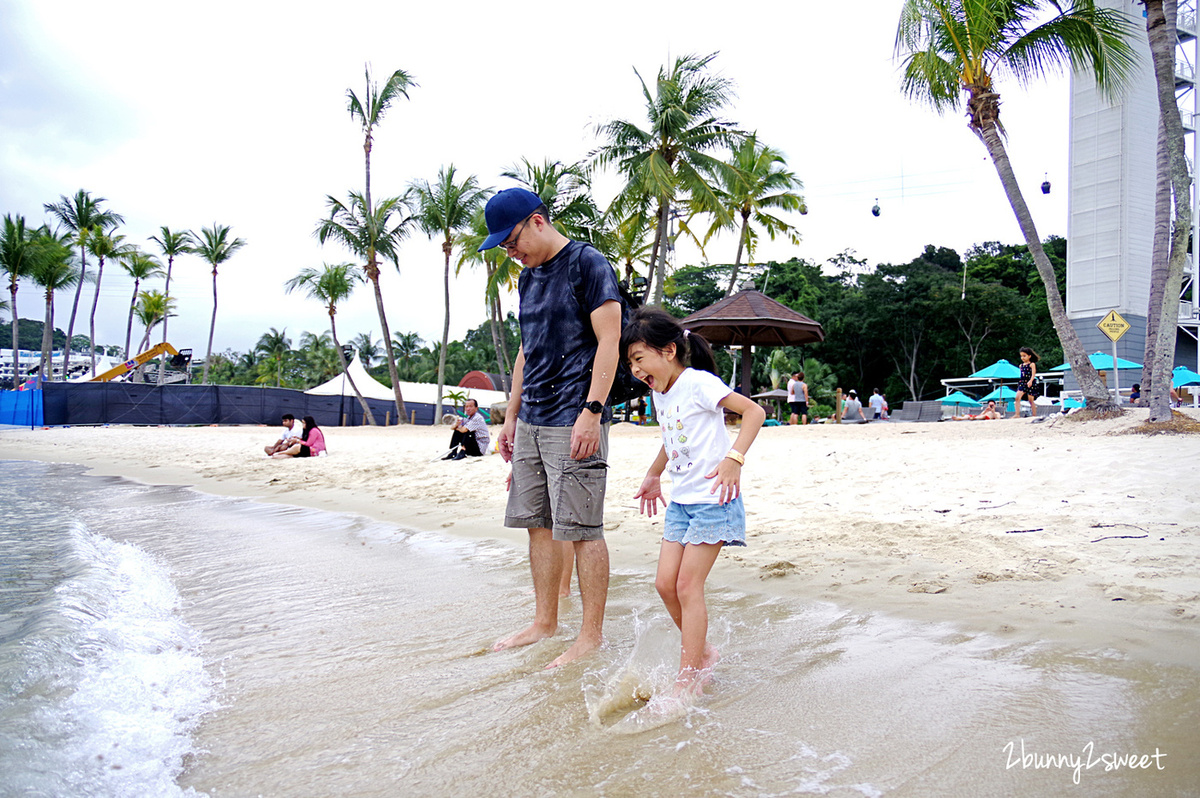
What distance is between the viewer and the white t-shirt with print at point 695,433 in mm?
2346

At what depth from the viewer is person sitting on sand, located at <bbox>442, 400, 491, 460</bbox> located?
32.9 feet

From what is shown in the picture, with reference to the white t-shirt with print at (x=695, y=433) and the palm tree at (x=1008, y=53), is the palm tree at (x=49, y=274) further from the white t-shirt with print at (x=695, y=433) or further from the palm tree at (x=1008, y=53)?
the white t-shirt with print at (x=695, y=433)

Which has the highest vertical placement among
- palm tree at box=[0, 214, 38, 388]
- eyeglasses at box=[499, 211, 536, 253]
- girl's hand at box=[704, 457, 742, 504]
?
palm tree at box=[0, 214, 38, 388]

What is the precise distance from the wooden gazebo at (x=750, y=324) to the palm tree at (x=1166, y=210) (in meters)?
5.96

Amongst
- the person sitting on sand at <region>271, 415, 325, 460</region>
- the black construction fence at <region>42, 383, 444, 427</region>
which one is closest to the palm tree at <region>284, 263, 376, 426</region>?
the black construction fence at <region>42, 383, 444, 427</region>

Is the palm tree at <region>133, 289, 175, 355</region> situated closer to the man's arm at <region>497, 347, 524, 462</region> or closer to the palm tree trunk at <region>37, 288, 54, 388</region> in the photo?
the palm tree trunk at <region>37, 288, 54, 388</region>

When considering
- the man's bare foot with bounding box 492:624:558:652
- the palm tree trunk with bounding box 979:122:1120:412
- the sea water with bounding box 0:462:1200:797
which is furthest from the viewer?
the palm tree trunk with bounding box 979:122:1120:412

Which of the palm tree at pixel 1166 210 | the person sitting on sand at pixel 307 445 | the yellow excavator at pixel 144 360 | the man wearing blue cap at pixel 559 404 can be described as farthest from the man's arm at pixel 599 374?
the yellow excavator at pixel 144 360

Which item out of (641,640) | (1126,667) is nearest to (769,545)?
(641,640)

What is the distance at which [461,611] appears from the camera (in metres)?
3.34

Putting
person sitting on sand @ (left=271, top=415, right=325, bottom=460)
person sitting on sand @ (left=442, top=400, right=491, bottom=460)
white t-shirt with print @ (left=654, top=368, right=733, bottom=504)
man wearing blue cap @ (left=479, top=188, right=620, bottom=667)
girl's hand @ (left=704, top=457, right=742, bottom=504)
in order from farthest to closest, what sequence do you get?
person sitting on sand @ (left=271, top=415, right=325, bottom=460)
person sitting on sand @ (left=442, top=400, right=491, bottom=460)
man wearing blue cap @ (left=479, top=188, right=620, bottom=667)
white t-shirt with print @ (left=654, top=368, right=733, bottom=504)
girl's hand @ (left=704, top=457, right=742, bottom=504)

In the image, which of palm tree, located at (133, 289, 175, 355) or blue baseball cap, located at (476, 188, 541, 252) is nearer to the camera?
blue baseball cap, located at (476, 188, 541, 252)

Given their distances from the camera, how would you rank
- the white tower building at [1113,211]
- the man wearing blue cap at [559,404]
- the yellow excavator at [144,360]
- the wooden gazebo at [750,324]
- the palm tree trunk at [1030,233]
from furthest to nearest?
the yellow excavator at [144,360] → the white tower building at [1113,211] → the wooden gazebo at [750,324] → the palm tree trunk at [1030,233] → the man wearing blue cap at [559,404]

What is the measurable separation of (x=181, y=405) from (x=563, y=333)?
94.1 feet
